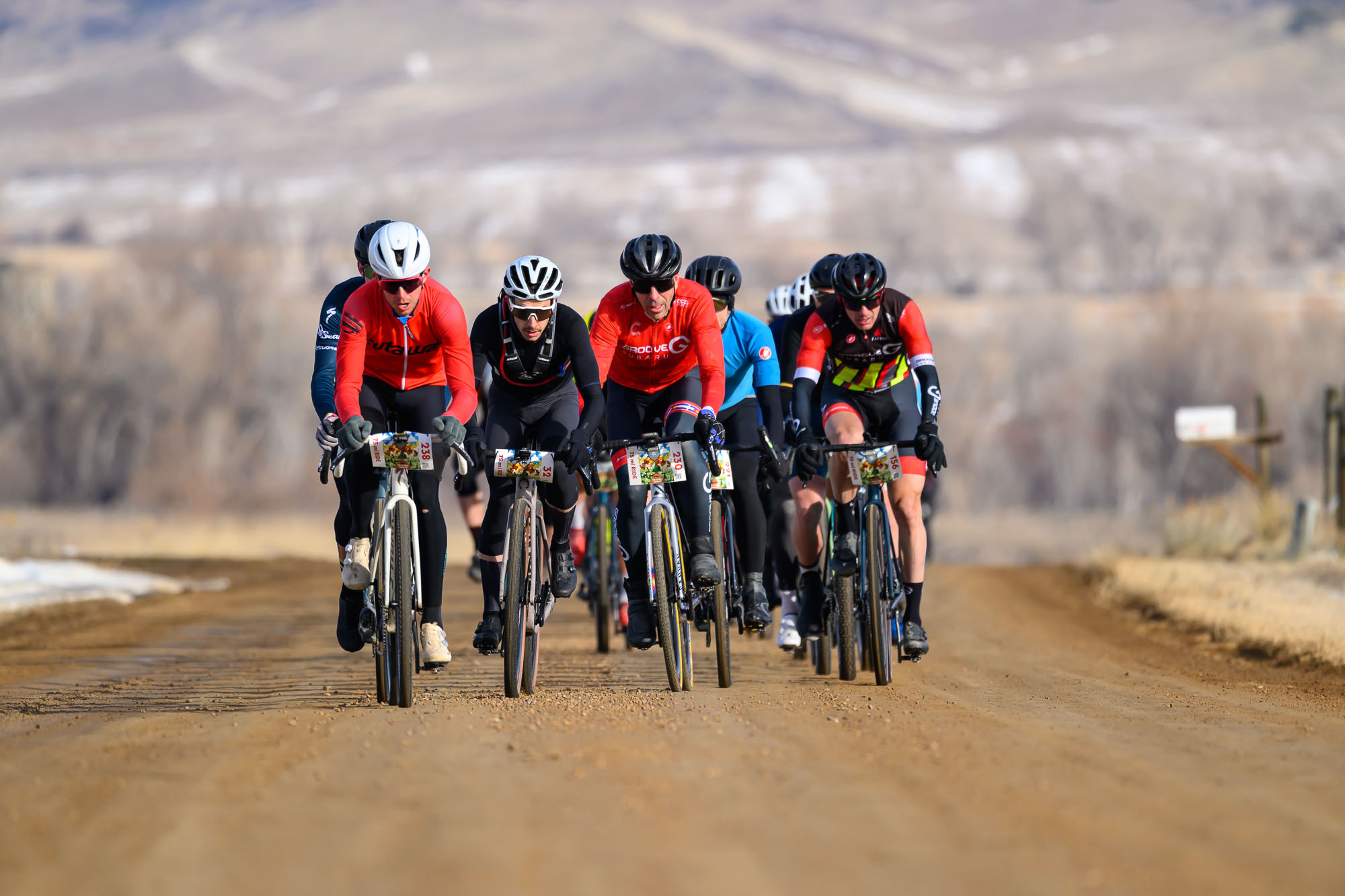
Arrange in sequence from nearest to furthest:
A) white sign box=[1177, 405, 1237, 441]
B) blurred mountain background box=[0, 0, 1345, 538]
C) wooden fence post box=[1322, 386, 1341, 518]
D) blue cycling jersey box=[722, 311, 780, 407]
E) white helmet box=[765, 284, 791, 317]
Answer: blue cycling jersey box=[722, 311, 780, 407], white helmet box=[765, 284, 791, 317], wooden fence post box=[1322, 386, 1341, 518], white sign box=[1177, 405, 1237, 441], blurred mountain background box=[0, 0, 1345, 538]

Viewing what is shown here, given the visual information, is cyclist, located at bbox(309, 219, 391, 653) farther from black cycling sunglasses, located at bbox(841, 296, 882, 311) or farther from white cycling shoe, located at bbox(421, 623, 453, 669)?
black cycling sunglasses, located at bbox(841, 296, 882, 311)

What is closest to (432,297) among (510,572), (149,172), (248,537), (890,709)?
(510,572)

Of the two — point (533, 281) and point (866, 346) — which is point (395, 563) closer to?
point (533, 281)

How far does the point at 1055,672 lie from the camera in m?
10.4

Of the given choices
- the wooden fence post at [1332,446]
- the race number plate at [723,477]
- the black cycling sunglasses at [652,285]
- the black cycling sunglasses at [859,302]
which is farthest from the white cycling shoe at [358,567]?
the wooden fence post at [1332,446]

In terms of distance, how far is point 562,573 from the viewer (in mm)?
8836

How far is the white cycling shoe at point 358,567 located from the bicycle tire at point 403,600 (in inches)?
6.3

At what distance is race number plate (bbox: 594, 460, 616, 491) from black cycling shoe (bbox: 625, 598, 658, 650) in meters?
2.82

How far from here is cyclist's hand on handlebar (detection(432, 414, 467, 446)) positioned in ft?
25.8

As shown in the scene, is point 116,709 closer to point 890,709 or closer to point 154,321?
point 890,709

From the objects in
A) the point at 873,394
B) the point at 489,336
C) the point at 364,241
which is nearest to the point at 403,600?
the point at 489,336

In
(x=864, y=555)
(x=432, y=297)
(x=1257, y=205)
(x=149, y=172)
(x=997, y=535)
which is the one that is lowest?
(x=997, y=535)

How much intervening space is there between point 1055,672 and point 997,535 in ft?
115

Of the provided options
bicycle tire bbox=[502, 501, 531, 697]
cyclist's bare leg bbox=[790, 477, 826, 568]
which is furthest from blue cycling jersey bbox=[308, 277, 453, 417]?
cyclist's bare leg bbox=[790, 477, 826, 568]
